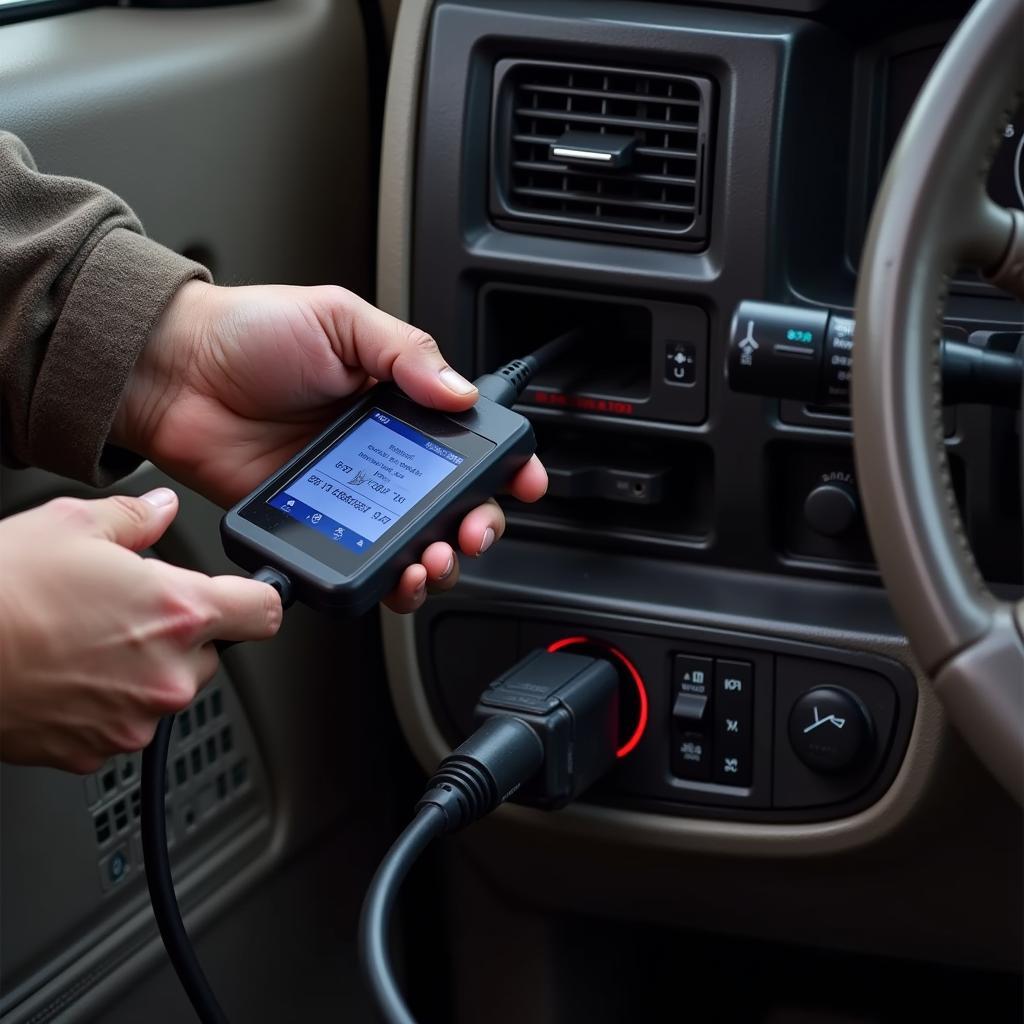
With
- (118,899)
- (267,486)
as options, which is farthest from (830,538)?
(118,899)

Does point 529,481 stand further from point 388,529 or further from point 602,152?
point 602,152

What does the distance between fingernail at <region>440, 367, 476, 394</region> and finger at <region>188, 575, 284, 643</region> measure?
0.55ft

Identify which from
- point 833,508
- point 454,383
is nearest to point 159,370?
point 454,383

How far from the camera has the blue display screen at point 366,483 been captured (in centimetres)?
79

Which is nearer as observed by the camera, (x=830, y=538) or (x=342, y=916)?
(x=830, y=538)

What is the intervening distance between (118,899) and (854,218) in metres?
0.61

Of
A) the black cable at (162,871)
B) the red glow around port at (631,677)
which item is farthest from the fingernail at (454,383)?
the red glow around port at (631,677)

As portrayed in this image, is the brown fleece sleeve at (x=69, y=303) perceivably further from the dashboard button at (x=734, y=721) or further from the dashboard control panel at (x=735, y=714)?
the dashboard button at (x=734, y=721)

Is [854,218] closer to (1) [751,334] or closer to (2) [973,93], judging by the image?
(1) [751,334]

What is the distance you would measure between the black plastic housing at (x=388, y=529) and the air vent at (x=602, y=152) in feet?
0.59

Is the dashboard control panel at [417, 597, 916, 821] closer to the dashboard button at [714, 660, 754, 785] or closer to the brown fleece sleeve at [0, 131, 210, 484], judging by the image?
the dashboard button at [714, 660, 754, 785]

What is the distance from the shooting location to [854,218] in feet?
3.20

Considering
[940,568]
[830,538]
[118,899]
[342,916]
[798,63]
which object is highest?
[798,63]

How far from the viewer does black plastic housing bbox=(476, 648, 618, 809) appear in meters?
0.93
